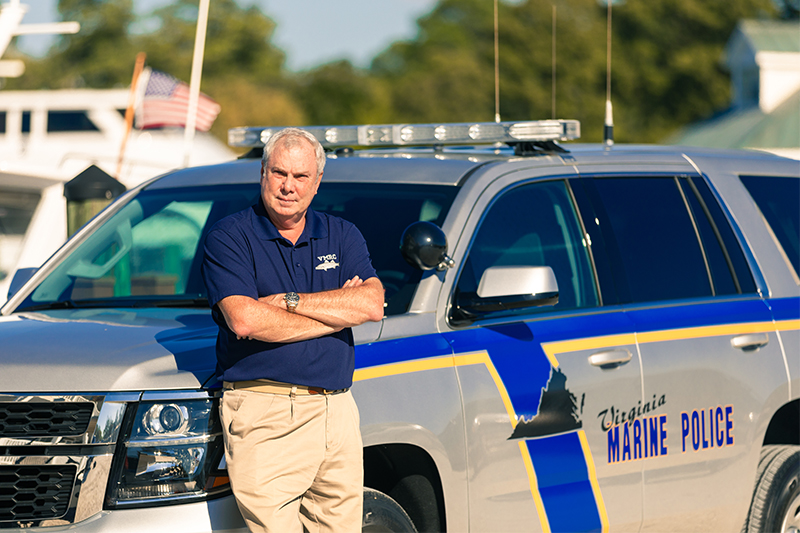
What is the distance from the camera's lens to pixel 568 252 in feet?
15.3

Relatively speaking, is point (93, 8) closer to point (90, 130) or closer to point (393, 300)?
point (90, 130)

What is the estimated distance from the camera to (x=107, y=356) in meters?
3.48

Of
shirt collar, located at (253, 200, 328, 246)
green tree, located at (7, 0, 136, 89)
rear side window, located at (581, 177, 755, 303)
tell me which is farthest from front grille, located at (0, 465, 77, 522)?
green tree, located at (7, 0, 136, 89)

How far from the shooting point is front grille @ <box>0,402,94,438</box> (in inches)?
133

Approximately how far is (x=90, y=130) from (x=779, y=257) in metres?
25.9

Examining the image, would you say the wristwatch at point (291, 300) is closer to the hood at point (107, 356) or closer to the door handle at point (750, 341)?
the hood at point (107, 356)

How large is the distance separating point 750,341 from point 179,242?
245cm

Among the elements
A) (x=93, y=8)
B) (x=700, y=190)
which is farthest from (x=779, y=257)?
(x=93, y=8)

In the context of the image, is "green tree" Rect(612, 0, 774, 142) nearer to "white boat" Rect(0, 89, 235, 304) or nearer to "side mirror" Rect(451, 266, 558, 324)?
"white boat" Rect(0, 89, 235, 304)

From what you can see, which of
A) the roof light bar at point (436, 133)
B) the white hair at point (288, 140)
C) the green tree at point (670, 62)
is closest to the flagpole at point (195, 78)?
the roof light bar at point (436, 133)

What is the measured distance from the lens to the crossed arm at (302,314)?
3.31 meters

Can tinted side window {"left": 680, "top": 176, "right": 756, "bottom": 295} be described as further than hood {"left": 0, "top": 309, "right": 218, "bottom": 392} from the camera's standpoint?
Yes

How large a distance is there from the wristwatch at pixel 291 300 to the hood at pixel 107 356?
313mm

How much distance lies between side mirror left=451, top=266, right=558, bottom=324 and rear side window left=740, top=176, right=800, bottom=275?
1.86 meters
